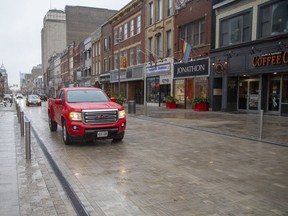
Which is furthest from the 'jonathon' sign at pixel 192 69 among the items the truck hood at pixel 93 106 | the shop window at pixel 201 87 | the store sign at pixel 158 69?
the truck hood at pixel 93 106

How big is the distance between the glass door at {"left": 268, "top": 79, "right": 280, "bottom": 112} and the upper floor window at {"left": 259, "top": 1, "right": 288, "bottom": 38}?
9.94 feet

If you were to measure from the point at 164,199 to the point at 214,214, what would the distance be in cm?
91

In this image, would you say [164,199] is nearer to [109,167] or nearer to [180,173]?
[180,173]

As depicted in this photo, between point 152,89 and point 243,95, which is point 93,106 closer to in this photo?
point 243,95

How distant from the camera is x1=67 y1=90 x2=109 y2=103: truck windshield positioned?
10805mm

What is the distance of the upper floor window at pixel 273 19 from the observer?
18.0m

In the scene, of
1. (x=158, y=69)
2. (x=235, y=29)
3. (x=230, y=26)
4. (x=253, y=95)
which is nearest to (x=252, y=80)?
(x=253, y=95)

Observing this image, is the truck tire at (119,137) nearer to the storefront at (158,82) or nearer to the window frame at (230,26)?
the window frame at (230,26)

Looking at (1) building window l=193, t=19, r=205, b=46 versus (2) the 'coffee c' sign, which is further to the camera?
(1) building window l=193, t=19, r=205, b=46

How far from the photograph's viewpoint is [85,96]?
435 inches

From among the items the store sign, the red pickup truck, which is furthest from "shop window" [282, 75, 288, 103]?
the store sign

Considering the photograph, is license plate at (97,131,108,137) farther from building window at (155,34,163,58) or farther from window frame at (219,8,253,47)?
building window at (155,34,163,58)

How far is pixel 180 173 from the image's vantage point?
262 inches

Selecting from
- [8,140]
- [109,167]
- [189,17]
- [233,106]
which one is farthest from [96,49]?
[109,167]
